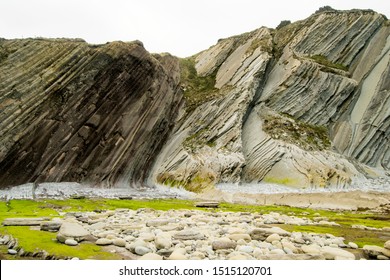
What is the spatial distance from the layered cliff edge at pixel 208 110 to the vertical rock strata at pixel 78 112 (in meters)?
0.15

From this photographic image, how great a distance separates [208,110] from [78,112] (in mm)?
26956

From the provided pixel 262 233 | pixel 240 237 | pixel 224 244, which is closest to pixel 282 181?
pixel 262 233

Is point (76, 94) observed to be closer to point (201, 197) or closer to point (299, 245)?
point (201, 197)

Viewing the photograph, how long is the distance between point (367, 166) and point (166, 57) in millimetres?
45293

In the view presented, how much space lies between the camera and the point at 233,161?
2421 inches

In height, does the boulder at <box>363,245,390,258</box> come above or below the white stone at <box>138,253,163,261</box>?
above

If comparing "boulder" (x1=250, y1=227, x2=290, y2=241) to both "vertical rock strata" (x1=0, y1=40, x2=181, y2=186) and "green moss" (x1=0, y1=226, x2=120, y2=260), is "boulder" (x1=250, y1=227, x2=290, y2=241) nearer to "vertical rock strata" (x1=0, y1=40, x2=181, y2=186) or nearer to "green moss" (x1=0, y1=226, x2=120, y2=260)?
"green moss" (x1=0, y1=226, x2=120, y2=260)

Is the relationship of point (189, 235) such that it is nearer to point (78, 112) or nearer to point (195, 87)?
point (78, 112)

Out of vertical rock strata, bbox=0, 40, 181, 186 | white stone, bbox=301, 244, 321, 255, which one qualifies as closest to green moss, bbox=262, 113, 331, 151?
vertical rock strata, bbox=0, 40, 181, 186

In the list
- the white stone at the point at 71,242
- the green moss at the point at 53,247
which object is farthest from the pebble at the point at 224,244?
the green moss at the point at 53,247

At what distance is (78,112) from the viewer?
183 ft

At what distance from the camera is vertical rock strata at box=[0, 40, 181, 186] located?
49750mm

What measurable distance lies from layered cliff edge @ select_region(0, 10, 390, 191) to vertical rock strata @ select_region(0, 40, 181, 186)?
0.50 ft
